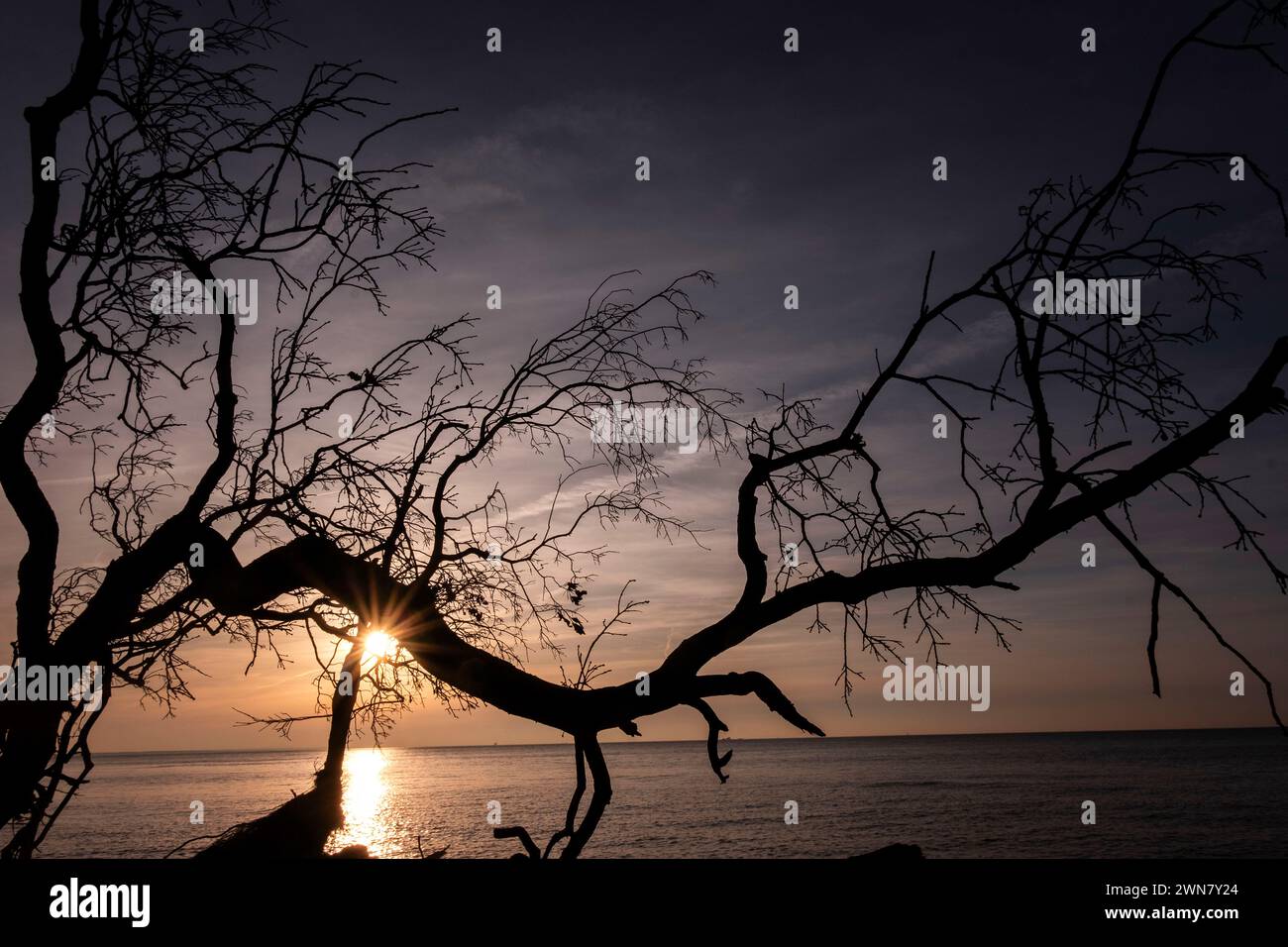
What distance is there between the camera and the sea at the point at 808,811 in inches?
2270

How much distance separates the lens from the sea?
2270 inches

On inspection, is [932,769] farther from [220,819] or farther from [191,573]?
[191,573]

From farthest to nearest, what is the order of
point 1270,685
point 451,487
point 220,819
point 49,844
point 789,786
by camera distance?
point 789,786 → point 220,819 → point 49,844 → point 451,487 → point 1270,685

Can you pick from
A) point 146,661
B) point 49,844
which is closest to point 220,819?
point 49,844

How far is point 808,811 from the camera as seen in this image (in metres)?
83.4

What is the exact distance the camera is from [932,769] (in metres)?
138

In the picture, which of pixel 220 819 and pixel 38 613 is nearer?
pixel 38 613

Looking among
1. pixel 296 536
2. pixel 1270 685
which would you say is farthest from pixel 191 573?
pixel 1270 685
